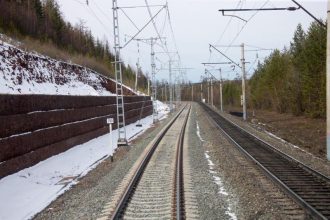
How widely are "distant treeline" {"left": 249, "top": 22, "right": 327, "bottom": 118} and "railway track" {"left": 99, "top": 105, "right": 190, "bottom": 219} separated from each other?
31.7 metres

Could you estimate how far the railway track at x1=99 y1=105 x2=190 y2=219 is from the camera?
10.3 metres

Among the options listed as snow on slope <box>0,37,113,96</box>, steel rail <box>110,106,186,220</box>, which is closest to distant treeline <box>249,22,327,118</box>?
snow on slope <box>0,37,113,96</box>

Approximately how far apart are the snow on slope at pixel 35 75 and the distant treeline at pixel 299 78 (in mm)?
22734

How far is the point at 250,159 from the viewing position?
720 inches

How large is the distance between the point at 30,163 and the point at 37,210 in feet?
21.4

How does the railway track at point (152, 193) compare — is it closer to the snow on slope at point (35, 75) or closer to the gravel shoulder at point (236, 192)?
the gravel shoulder at point (236, 192)

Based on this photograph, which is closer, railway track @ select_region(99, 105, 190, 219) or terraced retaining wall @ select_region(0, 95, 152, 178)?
railway track @ select_region(99, 105, 190, 219)

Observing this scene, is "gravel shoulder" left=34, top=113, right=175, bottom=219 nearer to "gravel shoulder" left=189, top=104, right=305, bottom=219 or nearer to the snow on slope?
"gravel shoulder" left=189, top=104, right=305, bottom=219

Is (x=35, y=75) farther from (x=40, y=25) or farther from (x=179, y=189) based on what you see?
(x=40, y=25)

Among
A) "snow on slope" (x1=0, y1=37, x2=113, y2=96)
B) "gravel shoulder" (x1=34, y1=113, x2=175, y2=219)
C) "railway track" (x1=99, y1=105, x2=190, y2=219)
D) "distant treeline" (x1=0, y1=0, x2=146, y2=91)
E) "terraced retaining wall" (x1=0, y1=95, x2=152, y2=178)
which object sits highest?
"distant treeline" (x1=0, y1=0, x2=146, y2=91)

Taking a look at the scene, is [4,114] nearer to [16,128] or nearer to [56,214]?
[16,128]

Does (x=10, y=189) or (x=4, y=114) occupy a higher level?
(x=4, y=114)

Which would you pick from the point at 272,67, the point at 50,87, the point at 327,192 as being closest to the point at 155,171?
the point at 327,192

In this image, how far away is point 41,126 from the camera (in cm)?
2011
